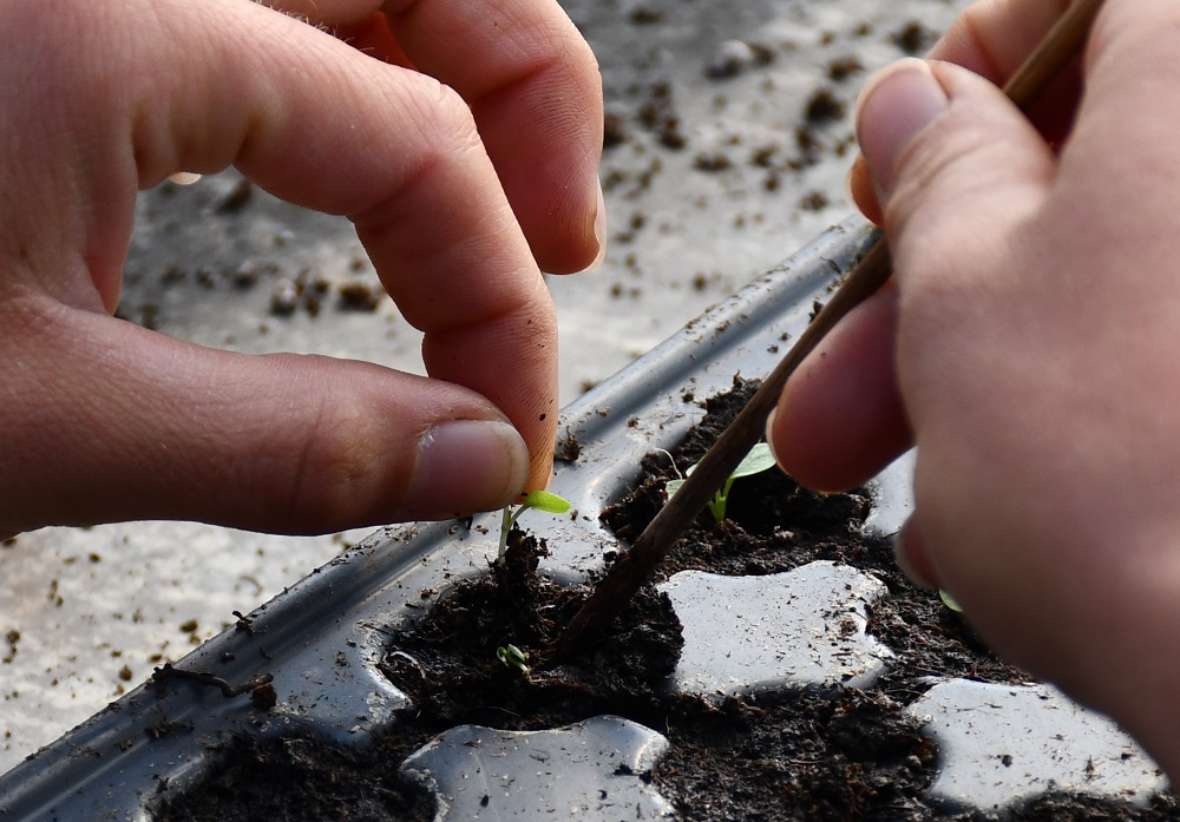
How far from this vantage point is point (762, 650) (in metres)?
0.90

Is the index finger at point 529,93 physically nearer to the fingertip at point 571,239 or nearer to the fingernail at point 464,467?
the fingertip at point 571,239

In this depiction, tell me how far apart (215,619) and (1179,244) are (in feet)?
3.54

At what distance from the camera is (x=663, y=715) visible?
2.83 ft

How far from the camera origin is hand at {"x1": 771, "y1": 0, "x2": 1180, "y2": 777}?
1.51 ft

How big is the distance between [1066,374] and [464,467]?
42 centimetres

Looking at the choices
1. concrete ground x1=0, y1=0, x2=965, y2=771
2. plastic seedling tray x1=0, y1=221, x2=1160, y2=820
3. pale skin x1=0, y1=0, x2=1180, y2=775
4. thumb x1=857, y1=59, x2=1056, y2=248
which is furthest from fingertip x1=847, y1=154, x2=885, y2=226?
concrete ground x1=0, y1=0, x2=965, y2=771

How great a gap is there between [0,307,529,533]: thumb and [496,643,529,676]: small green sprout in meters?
0.14

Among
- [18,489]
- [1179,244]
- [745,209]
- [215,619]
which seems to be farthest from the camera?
[745,209]

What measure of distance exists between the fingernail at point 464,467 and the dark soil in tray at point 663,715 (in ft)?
0.32

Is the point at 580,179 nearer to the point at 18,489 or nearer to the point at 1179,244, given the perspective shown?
the point at 18,489

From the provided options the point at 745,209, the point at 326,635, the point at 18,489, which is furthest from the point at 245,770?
the point at 745,209

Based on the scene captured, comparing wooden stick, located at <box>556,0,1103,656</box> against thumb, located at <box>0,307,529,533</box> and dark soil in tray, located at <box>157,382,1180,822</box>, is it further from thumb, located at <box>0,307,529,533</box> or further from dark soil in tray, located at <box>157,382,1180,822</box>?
thumb, located at <box>0,307,529,533</box>

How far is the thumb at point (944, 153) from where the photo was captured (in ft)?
1.80

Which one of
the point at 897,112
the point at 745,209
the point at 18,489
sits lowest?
the point at 745,209
